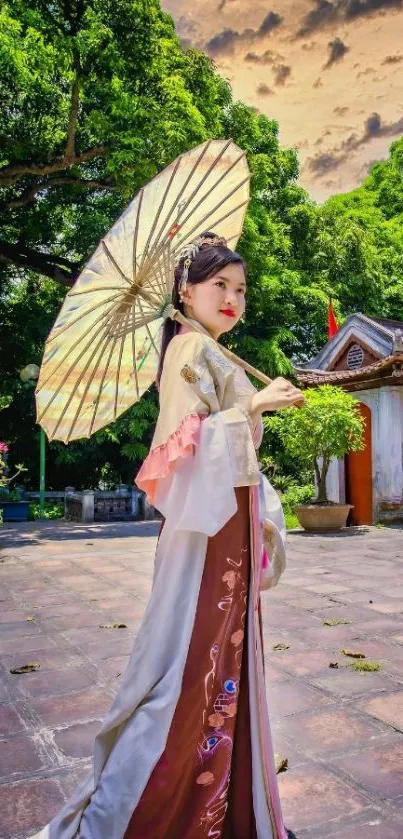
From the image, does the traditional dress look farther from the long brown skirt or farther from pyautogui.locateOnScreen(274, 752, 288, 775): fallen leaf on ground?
pyautogui.locateOnScreen(274, 752, 288, 775): fallen leaf on ground

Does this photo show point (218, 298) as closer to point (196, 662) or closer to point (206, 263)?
point (206, 263)

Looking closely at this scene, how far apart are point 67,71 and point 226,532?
34.7 ft

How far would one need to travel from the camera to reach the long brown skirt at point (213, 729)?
1778mm

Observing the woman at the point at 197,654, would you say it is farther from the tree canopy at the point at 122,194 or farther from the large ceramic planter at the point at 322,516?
the large ceramic planter at the point at 322,516

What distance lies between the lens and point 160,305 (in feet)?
7.32

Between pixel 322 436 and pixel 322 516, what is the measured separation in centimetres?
136

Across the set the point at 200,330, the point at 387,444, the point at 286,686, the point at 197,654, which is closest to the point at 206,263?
the point at 200,330

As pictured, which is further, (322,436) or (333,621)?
(322,436)

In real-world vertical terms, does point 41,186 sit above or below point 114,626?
above

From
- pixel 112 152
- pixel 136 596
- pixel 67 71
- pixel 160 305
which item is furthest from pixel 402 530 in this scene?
pixel 160 305

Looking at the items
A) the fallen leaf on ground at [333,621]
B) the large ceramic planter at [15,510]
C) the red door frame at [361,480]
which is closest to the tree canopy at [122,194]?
the large ceramic planter at [15,510]

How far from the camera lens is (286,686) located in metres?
3.40

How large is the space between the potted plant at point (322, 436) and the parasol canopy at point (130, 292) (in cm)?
862

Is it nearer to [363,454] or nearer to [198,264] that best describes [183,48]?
[363,454]
